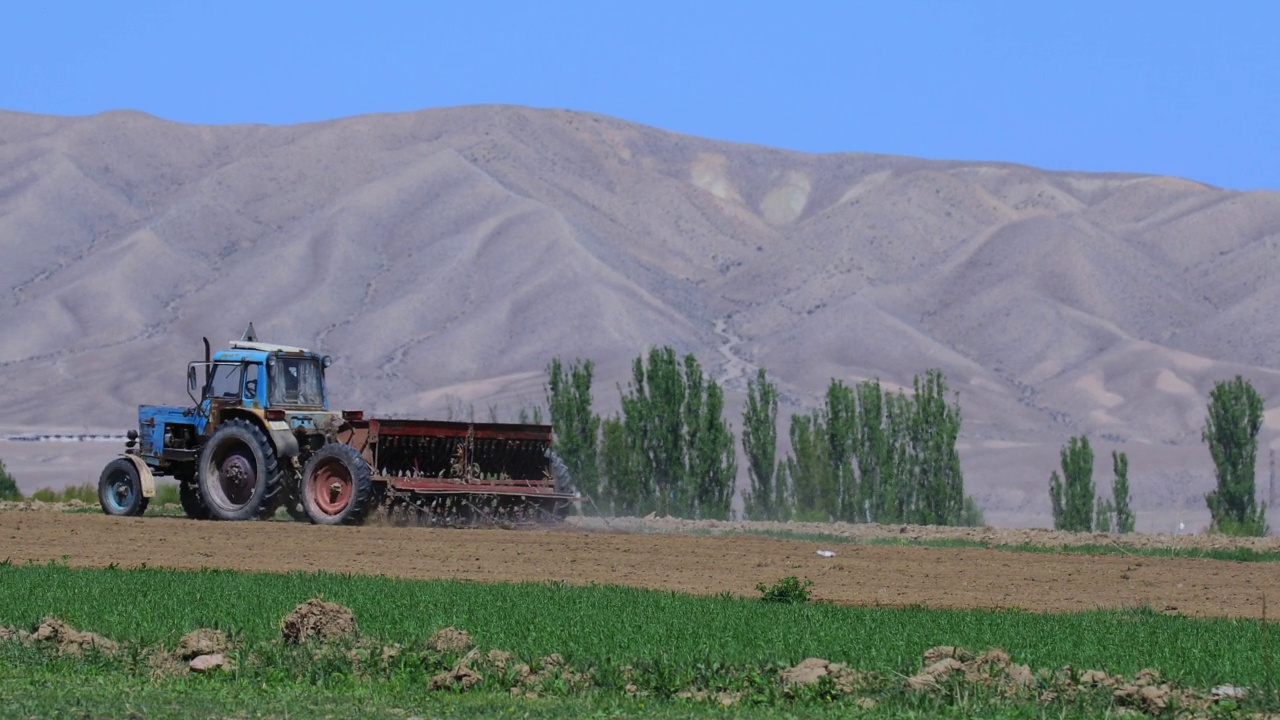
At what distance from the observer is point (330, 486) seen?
26656 millimetres

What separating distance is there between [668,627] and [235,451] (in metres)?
14.2

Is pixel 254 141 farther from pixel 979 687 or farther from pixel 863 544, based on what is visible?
pixel 979 687

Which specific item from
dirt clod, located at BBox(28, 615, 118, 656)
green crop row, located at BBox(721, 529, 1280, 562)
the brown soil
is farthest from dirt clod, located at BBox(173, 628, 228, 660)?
green crop row, located at BBox(721, 529, 1280, 562)

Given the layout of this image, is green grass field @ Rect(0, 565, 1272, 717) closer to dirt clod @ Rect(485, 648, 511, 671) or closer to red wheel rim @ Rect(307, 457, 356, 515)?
dirt clod @ Rect(485, 648, 511, 671)

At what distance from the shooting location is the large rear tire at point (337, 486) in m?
25.7

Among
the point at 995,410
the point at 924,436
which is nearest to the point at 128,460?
the point at 924,436

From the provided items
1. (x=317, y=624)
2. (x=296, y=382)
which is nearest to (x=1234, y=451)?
(x=296, y=382)

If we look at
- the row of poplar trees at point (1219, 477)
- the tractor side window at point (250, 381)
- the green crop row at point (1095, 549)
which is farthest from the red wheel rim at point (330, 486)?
the row of poplar trees at point (1219, 477)

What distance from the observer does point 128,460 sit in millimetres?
29250

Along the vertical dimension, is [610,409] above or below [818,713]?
above

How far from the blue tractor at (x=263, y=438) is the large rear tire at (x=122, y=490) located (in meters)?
0.99

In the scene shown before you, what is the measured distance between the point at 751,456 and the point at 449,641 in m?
35.3

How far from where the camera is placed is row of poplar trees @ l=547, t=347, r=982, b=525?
4525 cm

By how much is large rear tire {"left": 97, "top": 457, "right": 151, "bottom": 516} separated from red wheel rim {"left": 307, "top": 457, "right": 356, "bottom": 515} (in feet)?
13.0
